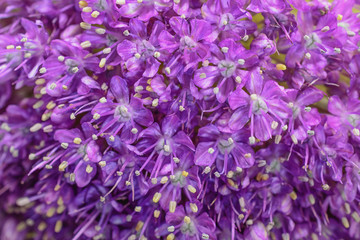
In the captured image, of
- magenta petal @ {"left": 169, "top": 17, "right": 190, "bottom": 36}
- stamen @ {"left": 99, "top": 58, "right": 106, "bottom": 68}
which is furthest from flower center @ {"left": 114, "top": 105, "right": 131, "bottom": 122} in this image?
magenta petal @ {"left": 169, "top": 17, "right": 190, "bottom": 36}

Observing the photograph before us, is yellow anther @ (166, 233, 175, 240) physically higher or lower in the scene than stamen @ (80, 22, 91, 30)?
lower

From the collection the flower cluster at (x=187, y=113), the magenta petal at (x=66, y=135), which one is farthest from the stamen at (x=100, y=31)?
the magenta petal at (x=66, y=135)

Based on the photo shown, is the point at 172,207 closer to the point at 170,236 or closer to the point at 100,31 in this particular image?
the point at 170,236

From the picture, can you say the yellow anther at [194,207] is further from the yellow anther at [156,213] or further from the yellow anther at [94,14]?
the yellow anther at [94,14]

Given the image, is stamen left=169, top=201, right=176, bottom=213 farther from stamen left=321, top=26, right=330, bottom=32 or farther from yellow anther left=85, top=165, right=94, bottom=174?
stamen left=321, top=26, right=330, bottom=32

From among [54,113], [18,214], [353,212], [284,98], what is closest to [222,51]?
[284,98]

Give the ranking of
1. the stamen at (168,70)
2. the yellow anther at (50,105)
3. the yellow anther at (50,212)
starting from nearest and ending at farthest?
the stamen at (168,70) < the yellow anther at (50,105) < the yellow anther at (50,212)

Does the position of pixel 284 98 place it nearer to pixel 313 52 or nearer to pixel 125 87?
pixel 313 52

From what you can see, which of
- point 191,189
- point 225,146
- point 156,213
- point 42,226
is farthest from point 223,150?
point 42,226
